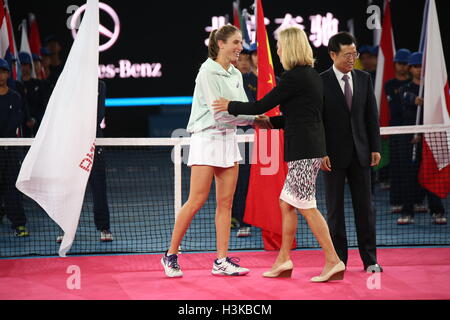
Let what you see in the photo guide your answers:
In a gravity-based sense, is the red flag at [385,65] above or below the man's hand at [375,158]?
above

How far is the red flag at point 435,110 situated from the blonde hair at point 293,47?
8.45 feet

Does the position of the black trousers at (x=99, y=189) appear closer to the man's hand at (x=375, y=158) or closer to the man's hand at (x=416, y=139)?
the man's hand at (x=375, y=158)

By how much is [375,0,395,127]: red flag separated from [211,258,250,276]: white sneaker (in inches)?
232

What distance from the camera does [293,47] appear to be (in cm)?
603

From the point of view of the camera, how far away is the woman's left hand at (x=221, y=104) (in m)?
6.16

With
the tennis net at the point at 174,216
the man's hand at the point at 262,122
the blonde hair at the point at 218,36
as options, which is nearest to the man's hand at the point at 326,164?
the man's hand at the point at 262,122

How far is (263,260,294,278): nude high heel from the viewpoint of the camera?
6.37 m

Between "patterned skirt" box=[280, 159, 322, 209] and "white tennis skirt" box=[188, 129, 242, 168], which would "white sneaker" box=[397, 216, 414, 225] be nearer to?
"patterned skirt" box=[280, 159, 322, 209]

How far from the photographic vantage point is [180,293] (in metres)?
5.87

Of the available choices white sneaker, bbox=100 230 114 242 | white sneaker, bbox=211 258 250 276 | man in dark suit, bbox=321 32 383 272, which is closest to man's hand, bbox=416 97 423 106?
man in dark suit, bbox=321 32 383 272

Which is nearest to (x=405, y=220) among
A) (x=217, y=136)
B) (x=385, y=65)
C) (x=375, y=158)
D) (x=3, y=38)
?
(x=375, y=158)

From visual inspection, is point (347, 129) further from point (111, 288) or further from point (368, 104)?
point (111, 288)

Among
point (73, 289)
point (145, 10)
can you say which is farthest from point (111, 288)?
point (145, 10)

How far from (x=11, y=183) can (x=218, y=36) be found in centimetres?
359
